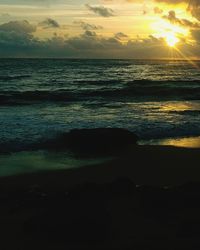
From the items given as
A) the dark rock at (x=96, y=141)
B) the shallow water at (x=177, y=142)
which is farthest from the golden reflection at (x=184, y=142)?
the dark rock at (x=96, y=141)

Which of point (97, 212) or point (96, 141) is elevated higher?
point (97, 212)

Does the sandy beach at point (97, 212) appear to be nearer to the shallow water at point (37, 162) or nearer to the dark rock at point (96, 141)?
the shallow water at point (37, 162)

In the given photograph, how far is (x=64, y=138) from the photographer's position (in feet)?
45.2

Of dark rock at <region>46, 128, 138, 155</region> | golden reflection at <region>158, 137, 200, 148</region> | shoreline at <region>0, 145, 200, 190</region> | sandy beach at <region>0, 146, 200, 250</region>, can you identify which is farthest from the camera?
golden reflection at <region>158, 137, 200, 148</region>

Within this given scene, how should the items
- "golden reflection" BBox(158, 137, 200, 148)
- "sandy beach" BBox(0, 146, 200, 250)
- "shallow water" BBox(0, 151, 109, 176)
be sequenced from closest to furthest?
"sandy beach" BBox(0, 146, 200, 250) < "shallow water" BBox(0, 151, 109, 176) < "golden reflection" BBox(158, 137, 200, 148)

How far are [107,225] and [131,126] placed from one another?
431 inches

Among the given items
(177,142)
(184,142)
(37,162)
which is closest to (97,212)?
(37,162)

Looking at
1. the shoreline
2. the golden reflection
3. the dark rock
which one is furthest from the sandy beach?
the golden reflection

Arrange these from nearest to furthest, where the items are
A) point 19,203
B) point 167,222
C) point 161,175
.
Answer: point 167,222, point 19,203, point 161,175

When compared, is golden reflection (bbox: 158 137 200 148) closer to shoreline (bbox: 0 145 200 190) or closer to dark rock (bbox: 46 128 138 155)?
shoreline (bbox: 0 145 200 190)

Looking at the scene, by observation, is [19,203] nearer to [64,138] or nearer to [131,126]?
[64,138]

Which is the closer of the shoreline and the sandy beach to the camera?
the sandy beach

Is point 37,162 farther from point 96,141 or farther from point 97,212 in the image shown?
point 97,212

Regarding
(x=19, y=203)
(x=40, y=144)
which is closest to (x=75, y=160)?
(x=40, y=144)
